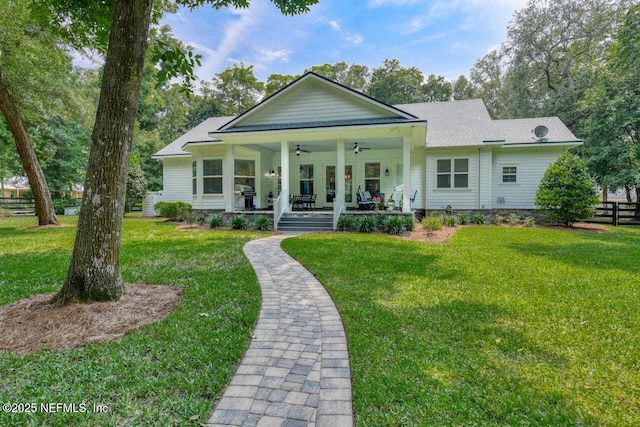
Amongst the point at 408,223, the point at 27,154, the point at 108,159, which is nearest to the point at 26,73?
the point at 27,154

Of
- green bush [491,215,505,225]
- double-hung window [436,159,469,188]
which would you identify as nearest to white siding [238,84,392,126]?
double-hung window [436,159,469,188]

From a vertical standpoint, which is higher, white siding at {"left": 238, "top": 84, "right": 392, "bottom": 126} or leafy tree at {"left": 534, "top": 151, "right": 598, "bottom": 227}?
white siding at {"left": 238, "top": 84, "right": 392, "bottom": 126}

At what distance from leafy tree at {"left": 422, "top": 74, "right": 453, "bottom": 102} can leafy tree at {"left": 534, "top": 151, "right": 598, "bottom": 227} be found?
27229mm

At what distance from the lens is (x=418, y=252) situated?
775 cm

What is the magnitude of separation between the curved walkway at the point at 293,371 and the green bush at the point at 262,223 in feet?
24.2

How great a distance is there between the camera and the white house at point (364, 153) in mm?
11977

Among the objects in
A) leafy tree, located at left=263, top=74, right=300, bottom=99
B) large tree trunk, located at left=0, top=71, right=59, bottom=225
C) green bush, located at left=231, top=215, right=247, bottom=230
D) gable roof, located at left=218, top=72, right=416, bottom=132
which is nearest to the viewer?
large tree trunk, located at left=0, top=71, right=59, bottom=225

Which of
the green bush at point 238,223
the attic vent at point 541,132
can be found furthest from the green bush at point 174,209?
the attic vent at point 541,132

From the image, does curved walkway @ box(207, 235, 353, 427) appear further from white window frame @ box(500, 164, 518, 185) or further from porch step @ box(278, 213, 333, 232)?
white window frame @ box(500, 164, 518, 185)

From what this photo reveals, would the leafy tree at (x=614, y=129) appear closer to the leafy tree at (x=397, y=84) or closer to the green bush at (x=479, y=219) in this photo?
the green bush at (x=479, y=219)

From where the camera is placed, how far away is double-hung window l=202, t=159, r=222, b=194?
15.0 m

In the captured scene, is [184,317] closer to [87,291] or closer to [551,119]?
[87,291]

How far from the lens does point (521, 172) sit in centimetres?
1502

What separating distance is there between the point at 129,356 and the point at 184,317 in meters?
0.92
